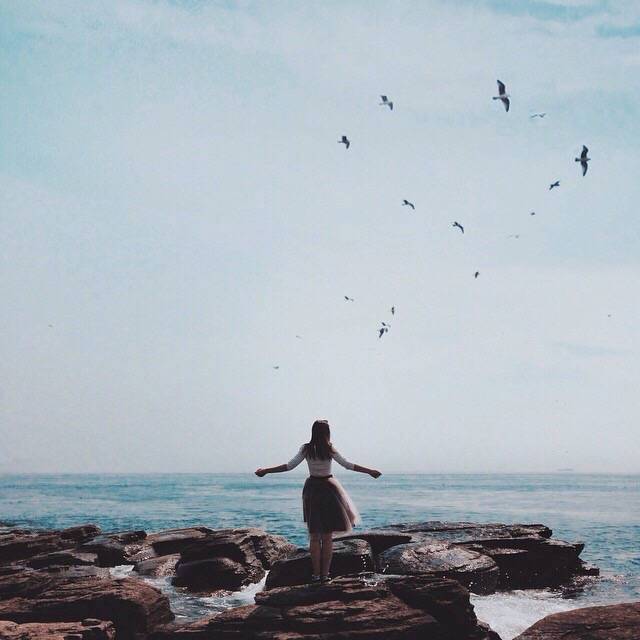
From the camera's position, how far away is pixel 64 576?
45.1 ft

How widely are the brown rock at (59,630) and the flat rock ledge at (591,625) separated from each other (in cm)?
611

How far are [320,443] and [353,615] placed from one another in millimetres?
2504

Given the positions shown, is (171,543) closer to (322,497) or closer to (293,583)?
(293,583)

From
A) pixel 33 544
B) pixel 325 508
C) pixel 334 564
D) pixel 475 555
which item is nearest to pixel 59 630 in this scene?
pixel 325 508

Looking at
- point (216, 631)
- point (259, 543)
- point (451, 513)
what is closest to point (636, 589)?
point (259, 543)

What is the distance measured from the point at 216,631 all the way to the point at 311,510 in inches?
86.4

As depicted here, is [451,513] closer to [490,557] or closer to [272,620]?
[490,557]

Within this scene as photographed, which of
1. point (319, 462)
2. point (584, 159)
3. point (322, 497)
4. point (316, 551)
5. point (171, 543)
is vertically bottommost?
point (171, 543)

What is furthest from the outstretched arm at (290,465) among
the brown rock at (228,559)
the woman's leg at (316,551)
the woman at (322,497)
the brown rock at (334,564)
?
the brown rock at (228,559)

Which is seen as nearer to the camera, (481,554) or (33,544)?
(481,554)

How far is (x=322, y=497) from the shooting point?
1022cm

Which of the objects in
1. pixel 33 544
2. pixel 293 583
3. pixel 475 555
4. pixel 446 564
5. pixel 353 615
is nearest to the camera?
pixel 353 615

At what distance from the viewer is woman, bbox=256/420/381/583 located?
10.2 m

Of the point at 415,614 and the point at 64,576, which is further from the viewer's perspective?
the point at 64,576
